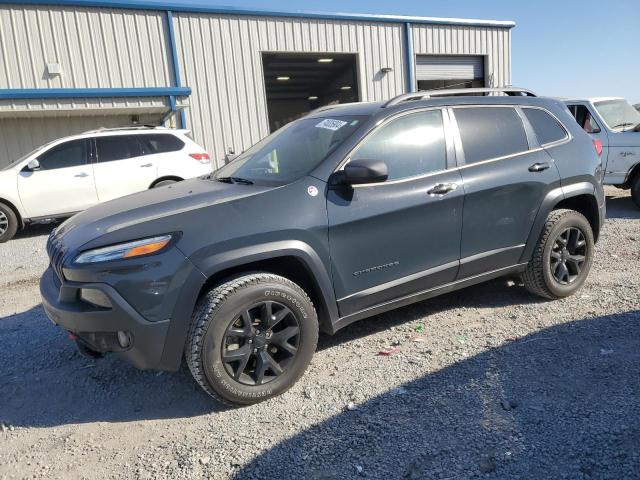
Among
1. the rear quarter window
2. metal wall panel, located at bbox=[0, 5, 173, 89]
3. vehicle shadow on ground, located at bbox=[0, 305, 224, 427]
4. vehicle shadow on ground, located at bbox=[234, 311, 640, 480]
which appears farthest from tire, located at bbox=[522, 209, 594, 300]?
metal wall panel, located at bbox=[0, 5, 173, 89]

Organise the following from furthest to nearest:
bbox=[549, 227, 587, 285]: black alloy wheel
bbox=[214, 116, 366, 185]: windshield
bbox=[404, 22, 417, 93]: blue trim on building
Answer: bbox=[404, 22, 417, 93]: blue trim on building → bbox=[549, 227, 587, 285]: black alloy wheel → bbox=[214, 116, 366, 185]: windshield

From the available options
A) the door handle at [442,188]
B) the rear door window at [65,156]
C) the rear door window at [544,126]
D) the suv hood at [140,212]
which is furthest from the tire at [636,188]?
the rear door window at [65,156]

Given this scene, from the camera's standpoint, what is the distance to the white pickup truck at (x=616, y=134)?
8.21m

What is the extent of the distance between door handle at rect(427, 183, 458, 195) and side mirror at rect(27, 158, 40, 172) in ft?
25.2

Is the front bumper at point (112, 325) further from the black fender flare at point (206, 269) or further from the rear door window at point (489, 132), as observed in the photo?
the rear door window at point (489, 132)

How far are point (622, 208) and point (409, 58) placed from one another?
943 cm

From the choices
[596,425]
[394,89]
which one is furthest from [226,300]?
[394,89]

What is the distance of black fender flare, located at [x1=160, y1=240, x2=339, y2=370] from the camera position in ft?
8.82

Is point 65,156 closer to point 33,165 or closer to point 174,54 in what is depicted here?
point 33,165

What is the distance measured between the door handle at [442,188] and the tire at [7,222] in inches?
304

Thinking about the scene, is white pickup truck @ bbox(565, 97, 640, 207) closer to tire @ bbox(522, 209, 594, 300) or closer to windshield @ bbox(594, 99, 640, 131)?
windshield @ bbox(594, 99, 640, 131)

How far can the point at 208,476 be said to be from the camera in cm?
238

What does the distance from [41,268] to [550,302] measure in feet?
19.9

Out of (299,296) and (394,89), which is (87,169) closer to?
(299,296)
